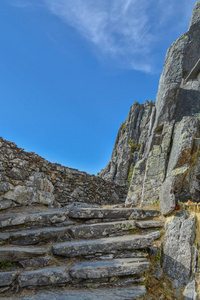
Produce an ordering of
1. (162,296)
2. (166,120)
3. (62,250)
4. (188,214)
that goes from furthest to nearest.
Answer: (166,120)
(188,214)
(62,250)
(162,296)

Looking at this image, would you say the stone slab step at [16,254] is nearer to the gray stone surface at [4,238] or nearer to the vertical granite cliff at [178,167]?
the gray stone surface at [4,238]

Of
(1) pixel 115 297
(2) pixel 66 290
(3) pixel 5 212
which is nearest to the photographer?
(1) pixel 115 297

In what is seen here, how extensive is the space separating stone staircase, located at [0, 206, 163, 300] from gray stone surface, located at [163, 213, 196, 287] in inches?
21.8

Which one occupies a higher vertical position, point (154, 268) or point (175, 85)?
point (175, 85)

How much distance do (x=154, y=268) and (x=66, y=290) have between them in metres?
2.92

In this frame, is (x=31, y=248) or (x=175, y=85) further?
(x=175, y=85)

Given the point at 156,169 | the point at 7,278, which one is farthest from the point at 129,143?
the point at 7,278

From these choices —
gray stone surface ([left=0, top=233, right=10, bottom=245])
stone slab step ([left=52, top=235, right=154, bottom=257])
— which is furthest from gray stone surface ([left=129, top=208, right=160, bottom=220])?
gray stone surface ([left=0, top=233, right=10, bottom=245])

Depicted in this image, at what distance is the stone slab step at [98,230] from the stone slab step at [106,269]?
54.8 inches

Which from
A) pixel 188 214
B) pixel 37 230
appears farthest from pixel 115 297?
pixel 188 214

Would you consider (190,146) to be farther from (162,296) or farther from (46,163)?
(46,163)

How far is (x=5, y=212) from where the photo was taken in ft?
30.4

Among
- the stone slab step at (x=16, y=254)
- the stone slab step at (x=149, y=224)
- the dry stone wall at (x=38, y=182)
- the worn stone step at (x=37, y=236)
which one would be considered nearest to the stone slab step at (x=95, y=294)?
the stone slab step at (x=16, y=254)

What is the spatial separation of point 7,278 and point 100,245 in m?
2.81
